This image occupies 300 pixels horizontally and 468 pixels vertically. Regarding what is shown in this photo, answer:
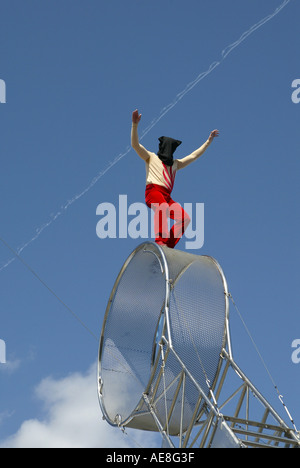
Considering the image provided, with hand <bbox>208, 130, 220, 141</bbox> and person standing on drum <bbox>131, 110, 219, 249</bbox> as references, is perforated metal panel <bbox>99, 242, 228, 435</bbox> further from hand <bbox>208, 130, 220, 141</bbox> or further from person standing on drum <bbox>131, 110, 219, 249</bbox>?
hand <bbox>208, 130, 220, 141</bbox>

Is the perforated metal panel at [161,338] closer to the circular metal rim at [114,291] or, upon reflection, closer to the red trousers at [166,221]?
the circular metal rim at [114,291]

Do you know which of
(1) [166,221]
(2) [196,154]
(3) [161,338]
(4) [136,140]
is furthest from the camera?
(2) [196,154]

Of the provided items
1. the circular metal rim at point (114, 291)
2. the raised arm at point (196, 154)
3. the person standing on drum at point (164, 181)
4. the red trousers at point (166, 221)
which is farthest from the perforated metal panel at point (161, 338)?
the raised arm at point (196, 154)

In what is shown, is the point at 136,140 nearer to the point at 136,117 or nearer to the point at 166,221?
the point at 136,117

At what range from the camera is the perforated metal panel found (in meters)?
15.0

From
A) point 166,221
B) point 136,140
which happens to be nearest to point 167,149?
point 136,140

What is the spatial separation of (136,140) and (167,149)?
76cm

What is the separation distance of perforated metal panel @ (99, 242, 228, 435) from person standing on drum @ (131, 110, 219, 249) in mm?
615

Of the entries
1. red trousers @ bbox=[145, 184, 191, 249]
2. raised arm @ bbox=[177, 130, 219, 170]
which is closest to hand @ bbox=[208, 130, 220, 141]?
raised arm @ bbox=[177, 130, 219, 170]

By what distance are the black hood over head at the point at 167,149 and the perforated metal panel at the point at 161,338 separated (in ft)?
6.93

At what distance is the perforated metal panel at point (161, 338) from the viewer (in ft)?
49.2

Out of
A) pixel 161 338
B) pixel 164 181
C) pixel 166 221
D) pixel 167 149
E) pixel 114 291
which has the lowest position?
pixel 161 338

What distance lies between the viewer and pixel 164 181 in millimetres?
17188
